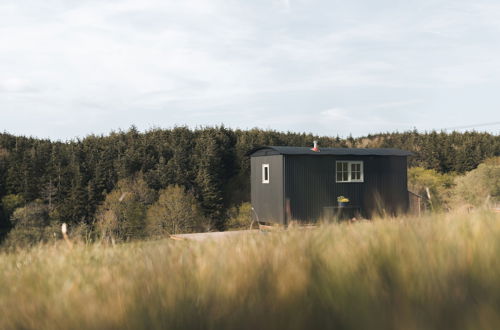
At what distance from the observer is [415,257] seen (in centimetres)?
220

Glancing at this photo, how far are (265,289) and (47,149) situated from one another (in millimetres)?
33619

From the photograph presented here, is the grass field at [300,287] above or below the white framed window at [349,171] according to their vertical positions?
below

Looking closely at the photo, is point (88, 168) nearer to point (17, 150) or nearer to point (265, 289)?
point (17, 150)

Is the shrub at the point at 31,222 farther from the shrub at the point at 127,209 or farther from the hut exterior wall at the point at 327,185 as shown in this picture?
the hut exterior wall at the point at 327,185

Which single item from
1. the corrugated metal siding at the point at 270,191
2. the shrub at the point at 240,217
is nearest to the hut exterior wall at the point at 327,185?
the corrugated metal siding at the point at 270,191

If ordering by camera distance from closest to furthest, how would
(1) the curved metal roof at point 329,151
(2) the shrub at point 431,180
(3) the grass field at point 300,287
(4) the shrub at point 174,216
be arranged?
(3) the grass field at point 300,287 → (1) the curved metal roof at point 329,151 → (4) the shrub at point 174,216 → (2) the shrub at point 431,180

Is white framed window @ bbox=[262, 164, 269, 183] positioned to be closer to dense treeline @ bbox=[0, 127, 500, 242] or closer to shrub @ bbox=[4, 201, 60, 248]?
dense treeline @ bbox=[0, 127, 500, 242]

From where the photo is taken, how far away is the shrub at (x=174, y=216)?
25.6 metres

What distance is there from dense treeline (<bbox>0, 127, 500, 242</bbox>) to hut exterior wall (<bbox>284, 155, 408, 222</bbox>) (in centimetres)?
877

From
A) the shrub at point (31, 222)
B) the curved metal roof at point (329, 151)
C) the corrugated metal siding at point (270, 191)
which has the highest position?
the curved metal roof at point (329, 151)

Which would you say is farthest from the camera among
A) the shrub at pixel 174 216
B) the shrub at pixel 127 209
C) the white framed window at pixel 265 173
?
the shrub at pixel 174 216

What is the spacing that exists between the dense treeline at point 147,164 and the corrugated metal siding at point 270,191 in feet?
20.3

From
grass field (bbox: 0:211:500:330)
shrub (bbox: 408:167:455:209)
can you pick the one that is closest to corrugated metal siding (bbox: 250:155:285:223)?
shrub (bbox: 408:167:455:209)

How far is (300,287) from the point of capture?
6.99ft
